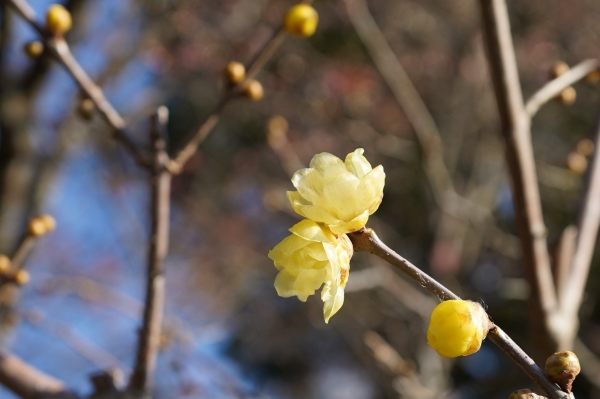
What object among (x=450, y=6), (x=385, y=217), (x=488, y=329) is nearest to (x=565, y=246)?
(x=488, y=329)

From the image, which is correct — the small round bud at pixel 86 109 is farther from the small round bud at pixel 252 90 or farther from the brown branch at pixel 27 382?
the brown branch at pixel 27 382

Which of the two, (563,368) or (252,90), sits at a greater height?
(252,90)

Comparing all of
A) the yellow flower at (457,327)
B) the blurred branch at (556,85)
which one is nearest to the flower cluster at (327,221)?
the yellow flower at (457,327)

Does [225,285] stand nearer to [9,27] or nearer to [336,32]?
[336,32]

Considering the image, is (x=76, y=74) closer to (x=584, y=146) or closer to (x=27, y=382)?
(x=27, y=382)

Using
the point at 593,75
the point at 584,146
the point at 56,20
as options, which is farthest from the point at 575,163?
the point at 56,20
